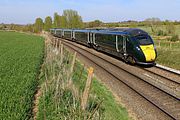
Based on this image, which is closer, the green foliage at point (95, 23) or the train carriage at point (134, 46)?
the train carriage at point (134, 46)

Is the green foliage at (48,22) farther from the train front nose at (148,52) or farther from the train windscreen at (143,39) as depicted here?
the train front nose at (148,52)

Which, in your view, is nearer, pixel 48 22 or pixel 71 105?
pixel 71 105

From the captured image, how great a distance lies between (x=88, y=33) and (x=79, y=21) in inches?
2814

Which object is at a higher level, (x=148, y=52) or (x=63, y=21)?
(x=63, y=21)

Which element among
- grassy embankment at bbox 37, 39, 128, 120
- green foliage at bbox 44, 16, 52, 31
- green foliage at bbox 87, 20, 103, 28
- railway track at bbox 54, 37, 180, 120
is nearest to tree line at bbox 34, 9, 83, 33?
green foliage at bbox 44, 16, 52, 31

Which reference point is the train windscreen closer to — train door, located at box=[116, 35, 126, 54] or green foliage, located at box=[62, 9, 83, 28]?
train door, located at box=[116, 35, 126, 54]

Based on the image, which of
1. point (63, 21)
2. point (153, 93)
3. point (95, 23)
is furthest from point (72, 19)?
point (153, 93)

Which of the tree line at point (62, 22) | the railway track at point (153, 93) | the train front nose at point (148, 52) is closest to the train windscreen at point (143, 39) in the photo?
the train front nose at point (148, 52)

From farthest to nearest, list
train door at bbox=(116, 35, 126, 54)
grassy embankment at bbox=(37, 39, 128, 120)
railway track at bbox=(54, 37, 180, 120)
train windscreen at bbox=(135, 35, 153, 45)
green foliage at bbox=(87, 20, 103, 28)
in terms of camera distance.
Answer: green foliage at bbox=(87, 20, 103, 28) → train door at bbox=(116, 35, 126, 54) → train windscreen at bbox=(135, 35, 153, 45) → railway track at bbox=(54, 37, 180, 120) → grassy embankment at bbox=(37, 39, 128, 120)

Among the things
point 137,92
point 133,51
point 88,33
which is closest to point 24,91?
point 137,92

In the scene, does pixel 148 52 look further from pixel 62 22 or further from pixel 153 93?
pixel 62 22

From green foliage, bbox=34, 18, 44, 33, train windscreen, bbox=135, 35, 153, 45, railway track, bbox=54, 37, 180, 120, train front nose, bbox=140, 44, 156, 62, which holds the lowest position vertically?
railway track, bbox=54, 37, 180, 120

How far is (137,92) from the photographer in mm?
13008

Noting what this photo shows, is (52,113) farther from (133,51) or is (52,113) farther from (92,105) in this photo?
(133,51)
